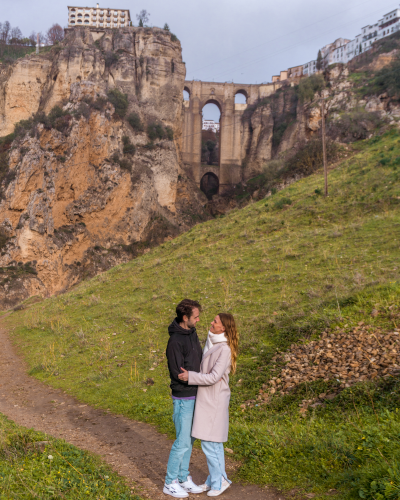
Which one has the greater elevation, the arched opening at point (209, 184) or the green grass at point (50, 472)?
the arched opening at point (209, 184)

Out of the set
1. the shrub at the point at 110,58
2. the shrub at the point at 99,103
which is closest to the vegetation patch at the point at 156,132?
the shrub at the point at 99,103

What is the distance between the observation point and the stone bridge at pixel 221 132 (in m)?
50.5

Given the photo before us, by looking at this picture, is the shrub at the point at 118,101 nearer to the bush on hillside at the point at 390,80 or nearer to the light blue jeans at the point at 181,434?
the bush on hillside at the point at 390,80

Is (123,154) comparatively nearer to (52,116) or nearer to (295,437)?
(52,116)

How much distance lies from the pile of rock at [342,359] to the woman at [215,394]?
2.57 m

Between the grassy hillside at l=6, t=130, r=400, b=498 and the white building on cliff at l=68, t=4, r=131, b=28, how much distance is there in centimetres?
4320

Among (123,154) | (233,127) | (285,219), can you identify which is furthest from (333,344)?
(233,127)

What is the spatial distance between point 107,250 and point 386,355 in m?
36.2

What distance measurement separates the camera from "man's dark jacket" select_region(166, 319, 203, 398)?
4.21m

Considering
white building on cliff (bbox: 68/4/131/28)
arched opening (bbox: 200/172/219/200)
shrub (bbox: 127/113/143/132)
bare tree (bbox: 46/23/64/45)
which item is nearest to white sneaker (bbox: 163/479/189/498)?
shrub (bbox: 127/113/143/132)

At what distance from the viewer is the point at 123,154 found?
4338 centimetres

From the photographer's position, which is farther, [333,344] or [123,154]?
[123,154]

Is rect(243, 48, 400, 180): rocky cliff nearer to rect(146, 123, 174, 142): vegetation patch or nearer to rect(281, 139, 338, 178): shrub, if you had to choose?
rect(281, 139, 338, 178): shrub

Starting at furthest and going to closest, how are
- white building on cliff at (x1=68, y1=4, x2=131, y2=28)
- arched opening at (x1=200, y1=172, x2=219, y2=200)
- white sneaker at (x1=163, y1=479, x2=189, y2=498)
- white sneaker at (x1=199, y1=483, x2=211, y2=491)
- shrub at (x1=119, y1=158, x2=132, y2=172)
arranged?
white building on cliff at (x1=68, y1=4, x2=131, y2=28), arched opening at (x1=200, y1=172, x2=219, y2=200), shrub at (x1=119, y1=158, x2=132, y2=172), white sneaker at (x1=199, y1=483, x2=211, y2=491), white sneaker at (x1=163, y1=479, x2=189, y2=498)
